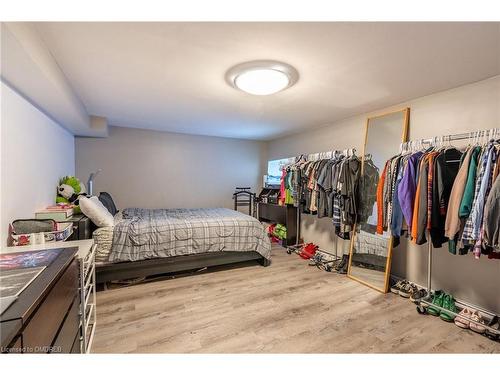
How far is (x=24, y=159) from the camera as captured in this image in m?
2.00

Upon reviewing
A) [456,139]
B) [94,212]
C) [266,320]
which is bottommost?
[266,320]

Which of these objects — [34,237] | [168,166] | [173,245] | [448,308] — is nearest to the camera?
[34,237]

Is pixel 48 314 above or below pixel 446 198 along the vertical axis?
below

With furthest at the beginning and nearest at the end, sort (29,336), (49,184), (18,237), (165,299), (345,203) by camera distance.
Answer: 1. (345,203)
2. (49,184)
3. (165,299)
4. (18,237)
5. (29,336)

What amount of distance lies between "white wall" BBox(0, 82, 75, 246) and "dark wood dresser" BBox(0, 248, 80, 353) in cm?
100

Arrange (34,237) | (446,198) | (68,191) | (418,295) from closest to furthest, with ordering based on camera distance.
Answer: (34,237)
(446,198)
(418,295)
(68,191)

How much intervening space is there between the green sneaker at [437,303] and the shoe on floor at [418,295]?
104 millimetres

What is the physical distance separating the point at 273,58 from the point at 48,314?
1.96 m

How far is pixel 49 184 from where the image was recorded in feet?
8.57

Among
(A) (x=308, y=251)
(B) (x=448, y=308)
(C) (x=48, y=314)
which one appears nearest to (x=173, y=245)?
(C) (x=48, y=314)

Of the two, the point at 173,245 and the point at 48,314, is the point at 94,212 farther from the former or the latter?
the point at 48,314
